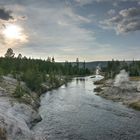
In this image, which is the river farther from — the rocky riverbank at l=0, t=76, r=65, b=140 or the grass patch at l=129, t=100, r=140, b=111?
the rocky riverbank at l=0, t=76, r=65, b=140

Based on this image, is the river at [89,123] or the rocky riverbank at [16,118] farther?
the river at [89,123]

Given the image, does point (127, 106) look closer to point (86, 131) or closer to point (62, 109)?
point (62, 109)

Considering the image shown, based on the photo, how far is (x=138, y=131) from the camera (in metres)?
45.7

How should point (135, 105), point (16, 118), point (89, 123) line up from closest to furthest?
point (16, 118) < point (89, 123) < point (135, 105)

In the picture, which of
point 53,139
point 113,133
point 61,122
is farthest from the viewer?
point 61,122

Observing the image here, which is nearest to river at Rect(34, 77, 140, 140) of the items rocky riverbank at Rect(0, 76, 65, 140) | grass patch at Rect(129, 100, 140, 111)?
grass patch at Rect(129, 100, 140, 111)

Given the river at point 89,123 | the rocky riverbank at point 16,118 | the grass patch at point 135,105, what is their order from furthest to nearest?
1. the grass patch at point 135,105
2. the river at point 89,123
3. the rocky riverbank at point 16,118

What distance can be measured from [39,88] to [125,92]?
3635 centimetres

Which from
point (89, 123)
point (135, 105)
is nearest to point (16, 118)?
point (89, 123)

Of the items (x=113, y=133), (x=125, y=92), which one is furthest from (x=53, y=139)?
(x=125, y=92)

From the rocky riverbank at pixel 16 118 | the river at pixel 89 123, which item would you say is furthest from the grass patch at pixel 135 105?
the rocky riverbank at pixel 16 118

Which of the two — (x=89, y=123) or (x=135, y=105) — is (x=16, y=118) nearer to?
(x=89, y=123)

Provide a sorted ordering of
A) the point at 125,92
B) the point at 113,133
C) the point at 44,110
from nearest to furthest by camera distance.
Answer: the point at 113,133, the point at 44,110, the point at 125,92

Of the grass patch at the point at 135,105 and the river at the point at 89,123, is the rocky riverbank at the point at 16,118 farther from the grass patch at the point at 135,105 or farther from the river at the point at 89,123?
the grass patch at the point at 135,105
